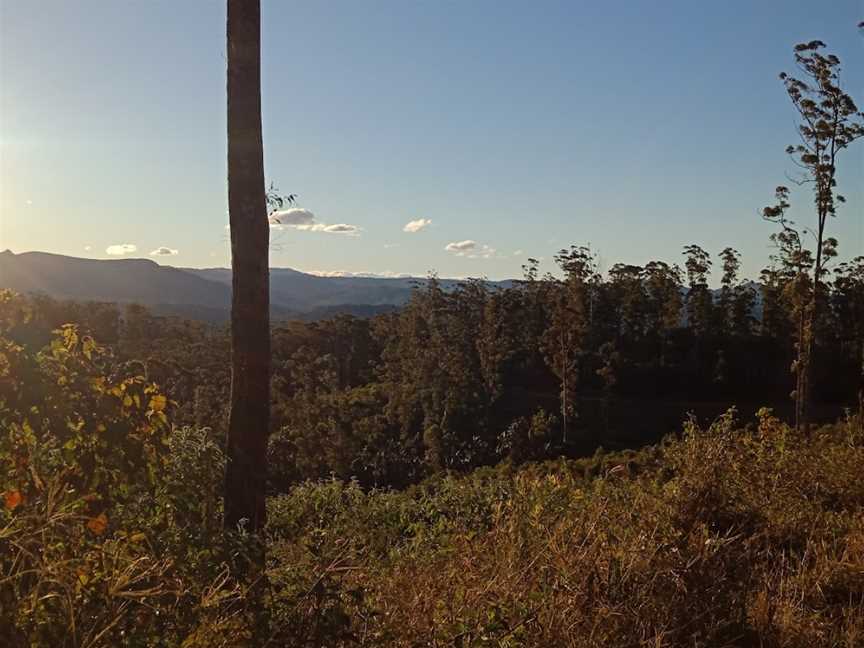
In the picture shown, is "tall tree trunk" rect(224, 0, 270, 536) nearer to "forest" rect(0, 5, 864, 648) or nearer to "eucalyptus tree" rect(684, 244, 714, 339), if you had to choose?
"forest" rect(0, 5, 864, 648)

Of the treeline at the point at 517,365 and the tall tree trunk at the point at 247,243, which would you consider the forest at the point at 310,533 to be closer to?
the tall tree trunk at the point at 247,243

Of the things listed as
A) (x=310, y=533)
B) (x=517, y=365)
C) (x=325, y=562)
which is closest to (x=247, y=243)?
(x=310, y=533)

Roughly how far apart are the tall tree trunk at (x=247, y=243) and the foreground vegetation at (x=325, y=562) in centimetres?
31

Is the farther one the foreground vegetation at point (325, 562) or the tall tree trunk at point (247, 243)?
the tall tree trunk at point (247, 243)

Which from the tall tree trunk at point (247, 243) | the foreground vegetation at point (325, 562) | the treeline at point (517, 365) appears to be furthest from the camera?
the treeline at point (517, 365)

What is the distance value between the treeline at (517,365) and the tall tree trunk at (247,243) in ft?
92.8

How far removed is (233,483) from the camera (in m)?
3.86

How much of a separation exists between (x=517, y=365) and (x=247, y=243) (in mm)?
42617

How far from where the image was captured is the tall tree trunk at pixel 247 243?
3898mm

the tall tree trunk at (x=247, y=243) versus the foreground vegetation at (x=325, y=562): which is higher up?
the tall tree trunk at (x=247, y=243)

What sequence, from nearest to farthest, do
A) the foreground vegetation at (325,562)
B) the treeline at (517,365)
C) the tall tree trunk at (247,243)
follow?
the foreground vegetation at (325,562), the tall tree trunk at (247,243), the treeline at (517,365)

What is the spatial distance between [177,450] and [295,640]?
1.44 metres

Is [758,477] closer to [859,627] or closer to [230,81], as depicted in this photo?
[859,627]

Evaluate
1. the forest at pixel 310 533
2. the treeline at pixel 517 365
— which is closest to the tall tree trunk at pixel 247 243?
the forest at pixel 310 533
